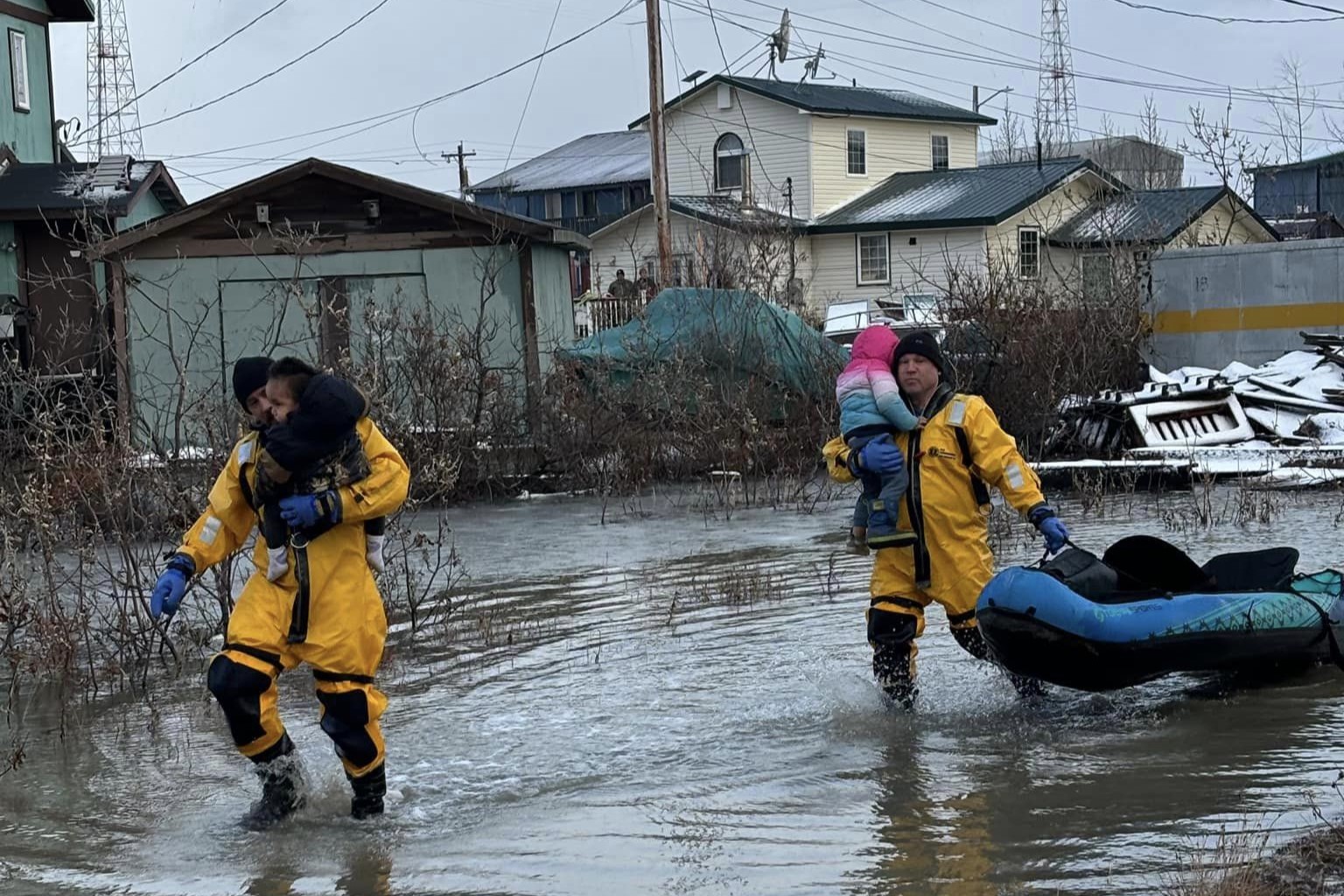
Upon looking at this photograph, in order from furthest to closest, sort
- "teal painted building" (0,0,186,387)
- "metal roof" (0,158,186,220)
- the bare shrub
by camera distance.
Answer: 1. "metal roof" (0,158,186,220)
2. "teal painted building" (0,0,186,387)
3. the bare shrub

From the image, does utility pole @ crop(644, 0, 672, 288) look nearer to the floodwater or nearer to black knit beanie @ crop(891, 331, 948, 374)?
the floodwater

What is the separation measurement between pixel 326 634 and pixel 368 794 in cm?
68

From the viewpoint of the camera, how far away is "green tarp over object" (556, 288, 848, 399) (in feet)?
59.9

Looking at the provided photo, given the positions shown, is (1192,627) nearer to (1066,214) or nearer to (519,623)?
(519,623)

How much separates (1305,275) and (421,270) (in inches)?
439

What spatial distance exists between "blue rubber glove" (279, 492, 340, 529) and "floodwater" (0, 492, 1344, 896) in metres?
1.15

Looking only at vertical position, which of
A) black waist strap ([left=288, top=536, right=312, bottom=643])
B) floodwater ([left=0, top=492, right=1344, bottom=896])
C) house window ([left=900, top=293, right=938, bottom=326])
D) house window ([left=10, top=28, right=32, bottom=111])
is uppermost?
house window ([left=10, top=28, right=32, bottom=111])

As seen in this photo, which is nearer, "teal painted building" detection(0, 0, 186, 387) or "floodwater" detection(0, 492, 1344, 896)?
"floodwater" detection(0, 492, 1344, 896)

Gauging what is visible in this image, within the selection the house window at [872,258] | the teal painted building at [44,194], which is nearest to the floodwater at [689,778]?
the teal painted building at [44,194]

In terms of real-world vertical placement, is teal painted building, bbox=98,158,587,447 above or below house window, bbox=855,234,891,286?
below

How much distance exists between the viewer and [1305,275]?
66.9 ft

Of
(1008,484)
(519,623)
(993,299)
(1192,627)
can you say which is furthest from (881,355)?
(993,299)

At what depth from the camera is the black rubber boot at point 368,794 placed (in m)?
5.86

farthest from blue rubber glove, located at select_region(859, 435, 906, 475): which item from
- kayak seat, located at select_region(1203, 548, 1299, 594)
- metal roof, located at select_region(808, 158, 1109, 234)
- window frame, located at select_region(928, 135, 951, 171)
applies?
window frame, located at select_region(928, 135, 951, 171)
